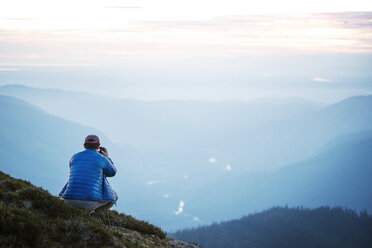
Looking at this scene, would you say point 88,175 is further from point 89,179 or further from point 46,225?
point 46,225

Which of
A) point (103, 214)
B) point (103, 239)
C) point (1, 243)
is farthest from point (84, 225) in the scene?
point (103, 214)

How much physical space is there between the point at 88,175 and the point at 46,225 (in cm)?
177

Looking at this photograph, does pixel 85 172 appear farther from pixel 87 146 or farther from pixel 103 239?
pixel 103 239

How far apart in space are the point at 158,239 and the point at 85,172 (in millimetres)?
3693

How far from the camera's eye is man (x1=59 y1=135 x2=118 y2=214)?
955 centimetres

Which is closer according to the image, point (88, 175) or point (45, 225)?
point (45, 225)

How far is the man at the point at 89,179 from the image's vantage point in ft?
31.3

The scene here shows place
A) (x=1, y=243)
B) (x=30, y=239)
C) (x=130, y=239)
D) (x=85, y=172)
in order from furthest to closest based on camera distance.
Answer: (x=130, y=239)
(x=85, y=172)
(x=30, y=239)
(x=1, y=243)

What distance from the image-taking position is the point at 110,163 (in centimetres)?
980

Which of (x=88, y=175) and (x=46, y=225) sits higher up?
(x=88, y=175)

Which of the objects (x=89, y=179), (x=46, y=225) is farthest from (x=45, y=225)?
(x=89, y=179)

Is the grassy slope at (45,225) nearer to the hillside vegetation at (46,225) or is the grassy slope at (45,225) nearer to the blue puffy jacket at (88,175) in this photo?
the hillside vegetation at (46,225)

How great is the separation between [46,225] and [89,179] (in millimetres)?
1748

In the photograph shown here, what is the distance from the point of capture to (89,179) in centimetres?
955
